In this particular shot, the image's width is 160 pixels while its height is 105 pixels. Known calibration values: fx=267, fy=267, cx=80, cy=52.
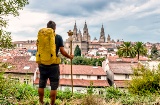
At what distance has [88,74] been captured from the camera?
38.4 meters

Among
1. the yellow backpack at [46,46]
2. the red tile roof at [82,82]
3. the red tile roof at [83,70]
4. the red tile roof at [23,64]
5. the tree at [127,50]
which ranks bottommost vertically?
the red tile roof at [82,82]

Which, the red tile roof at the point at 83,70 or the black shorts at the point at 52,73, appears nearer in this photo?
the black shorts at the point at 52,73

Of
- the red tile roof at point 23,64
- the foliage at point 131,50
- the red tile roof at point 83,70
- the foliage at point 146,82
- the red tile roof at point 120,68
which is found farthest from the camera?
the foliage at point 131,50

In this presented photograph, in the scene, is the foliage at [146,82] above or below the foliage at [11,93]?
below

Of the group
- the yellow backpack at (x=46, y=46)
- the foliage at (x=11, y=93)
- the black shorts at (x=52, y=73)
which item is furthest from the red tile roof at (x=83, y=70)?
the yellow backpack at (x=46, y=46)

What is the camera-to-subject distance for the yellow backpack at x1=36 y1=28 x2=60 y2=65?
196 inches

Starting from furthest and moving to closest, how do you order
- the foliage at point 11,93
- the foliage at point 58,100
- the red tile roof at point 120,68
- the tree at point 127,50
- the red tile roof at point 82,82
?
the tree at point 127,50, the red tile roof at point 120,68, the red tile roof at point 82,82, the foliage at point 11,93, the foliage at point 58,100

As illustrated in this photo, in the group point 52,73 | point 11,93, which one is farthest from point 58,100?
point 52,73

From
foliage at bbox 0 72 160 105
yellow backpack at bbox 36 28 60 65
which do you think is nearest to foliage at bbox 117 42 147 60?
foliage at bbox 0 72 160 105

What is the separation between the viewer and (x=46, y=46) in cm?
498

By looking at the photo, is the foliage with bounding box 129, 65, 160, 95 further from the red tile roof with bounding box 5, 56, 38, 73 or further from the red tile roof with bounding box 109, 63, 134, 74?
the red tile roof with bounding box 109, 63, 134, 74

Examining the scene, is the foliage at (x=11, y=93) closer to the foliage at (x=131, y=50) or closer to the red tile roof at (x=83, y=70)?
the red tile roof at (x=83, y=70)

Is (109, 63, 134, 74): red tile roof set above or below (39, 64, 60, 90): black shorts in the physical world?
below

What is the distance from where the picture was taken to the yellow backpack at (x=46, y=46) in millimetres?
4977
